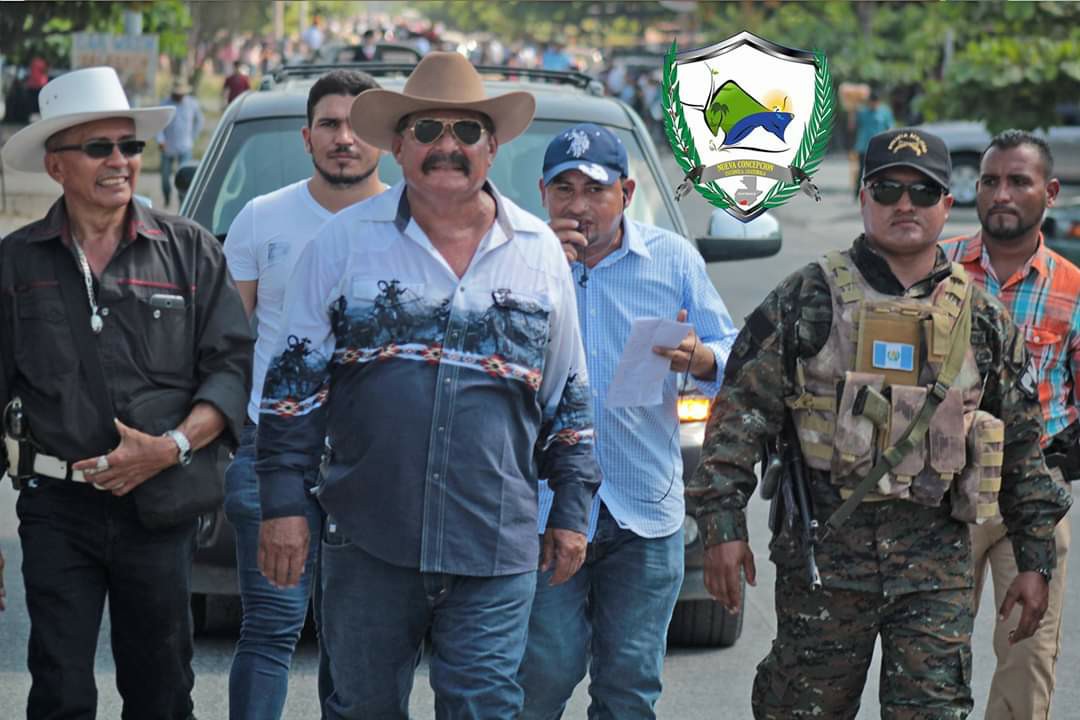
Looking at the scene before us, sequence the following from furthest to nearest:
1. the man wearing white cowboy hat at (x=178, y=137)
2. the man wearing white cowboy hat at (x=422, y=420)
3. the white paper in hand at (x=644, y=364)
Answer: the man wearing white cowboy hat at (x=178, y=137) → the white paper in hand at (x=644, y=364) → the man wearing white cowboy hat at (x=422, y=420)

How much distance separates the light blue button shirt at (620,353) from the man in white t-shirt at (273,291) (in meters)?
0.83

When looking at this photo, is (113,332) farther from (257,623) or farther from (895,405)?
(895,405)

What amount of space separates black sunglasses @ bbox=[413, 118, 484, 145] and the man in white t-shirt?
2.85 feet

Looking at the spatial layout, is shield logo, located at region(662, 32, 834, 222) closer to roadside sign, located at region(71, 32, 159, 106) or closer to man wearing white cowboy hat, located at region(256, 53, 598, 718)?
man wearing white cowboy hat, located at region(256, 53, 598, 718)

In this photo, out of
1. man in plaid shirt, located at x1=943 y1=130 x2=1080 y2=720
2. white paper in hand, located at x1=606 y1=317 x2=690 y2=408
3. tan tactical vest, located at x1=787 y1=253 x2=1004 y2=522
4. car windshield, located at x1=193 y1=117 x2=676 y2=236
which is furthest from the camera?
car windshield, located at x1=193 y1=117 x2=676 y2=236

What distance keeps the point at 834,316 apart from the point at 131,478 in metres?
1.86

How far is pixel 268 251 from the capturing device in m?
5.68

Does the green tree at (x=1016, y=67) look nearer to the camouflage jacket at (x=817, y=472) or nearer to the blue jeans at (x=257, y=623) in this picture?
the camouflage jacket at (x=817, y=472)

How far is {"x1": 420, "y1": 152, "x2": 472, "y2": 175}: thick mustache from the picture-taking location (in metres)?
4.42

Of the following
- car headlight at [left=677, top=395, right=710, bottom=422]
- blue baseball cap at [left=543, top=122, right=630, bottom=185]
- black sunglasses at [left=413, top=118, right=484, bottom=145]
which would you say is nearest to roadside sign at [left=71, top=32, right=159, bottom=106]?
car headlight at [left=677, top=395, right=710, bottom=422]

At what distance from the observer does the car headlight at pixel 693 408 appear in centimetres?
679

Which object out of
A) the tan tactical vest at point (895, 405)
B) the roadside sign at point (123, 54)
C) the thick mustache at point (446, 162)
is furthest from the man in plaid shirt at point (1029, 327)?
the roadside sign at point (123, 54)

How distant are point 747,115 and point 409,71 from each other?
325 cm

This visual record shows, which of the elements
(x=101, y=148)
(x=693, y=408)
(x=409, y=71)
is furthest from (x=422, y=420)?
(x=409, y=71)
